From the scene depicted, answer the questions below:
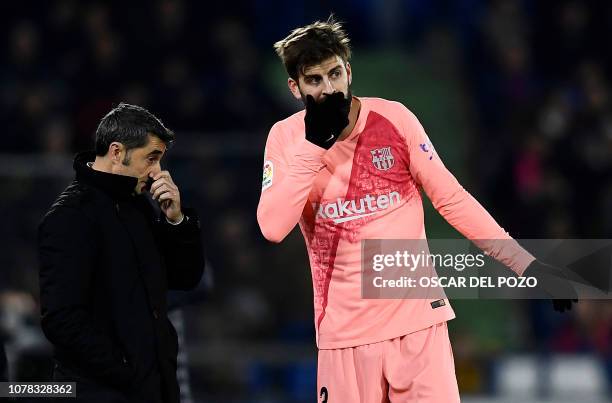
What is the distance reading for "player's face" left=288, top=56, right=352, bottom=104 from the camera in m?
4.16

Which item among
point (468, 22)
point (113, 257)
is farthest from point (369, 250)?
point (468, 22)

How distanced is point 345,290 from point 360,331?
0.52 ft

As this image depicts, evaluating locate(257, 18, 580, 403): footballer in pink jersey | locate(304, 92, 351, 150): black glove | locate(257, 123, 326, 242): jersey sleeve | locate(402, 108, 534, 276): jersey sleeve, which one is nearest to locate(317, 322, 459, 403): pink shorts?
locate(257, 18, 580, 403): footballer in pink jersey

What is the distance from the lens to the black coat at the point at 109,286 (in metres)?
3.88

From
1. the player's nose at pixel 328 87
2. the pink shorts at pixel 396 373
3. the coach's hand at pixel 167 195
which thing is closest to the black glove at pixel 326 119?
the player's nose at pixel 328 87

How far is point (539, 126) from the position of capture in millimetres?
10250

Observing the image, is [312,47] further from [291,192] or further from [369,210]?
[369,210]

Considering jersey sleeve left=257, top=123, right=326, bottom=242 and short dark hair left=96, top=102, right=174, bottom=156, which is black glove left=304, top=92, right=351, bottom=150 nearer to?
jersey sleeve left=257, top=123, right=326, bottom=242

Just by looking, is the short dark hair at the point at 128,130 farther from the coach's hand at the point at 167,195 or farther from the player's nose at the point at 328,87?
the player's nose at the point at 328,87

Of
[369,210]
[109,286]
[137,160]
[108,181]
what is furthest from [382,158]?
[109,286]

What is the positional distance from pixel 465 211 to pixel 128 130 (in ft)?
4.05

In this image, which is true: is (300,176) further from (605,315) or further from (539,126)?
(539,126)

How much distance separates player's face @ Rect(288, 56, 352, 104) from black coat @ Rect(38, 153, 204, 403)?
0.64 meters

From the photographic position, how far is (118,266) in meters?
4.02
